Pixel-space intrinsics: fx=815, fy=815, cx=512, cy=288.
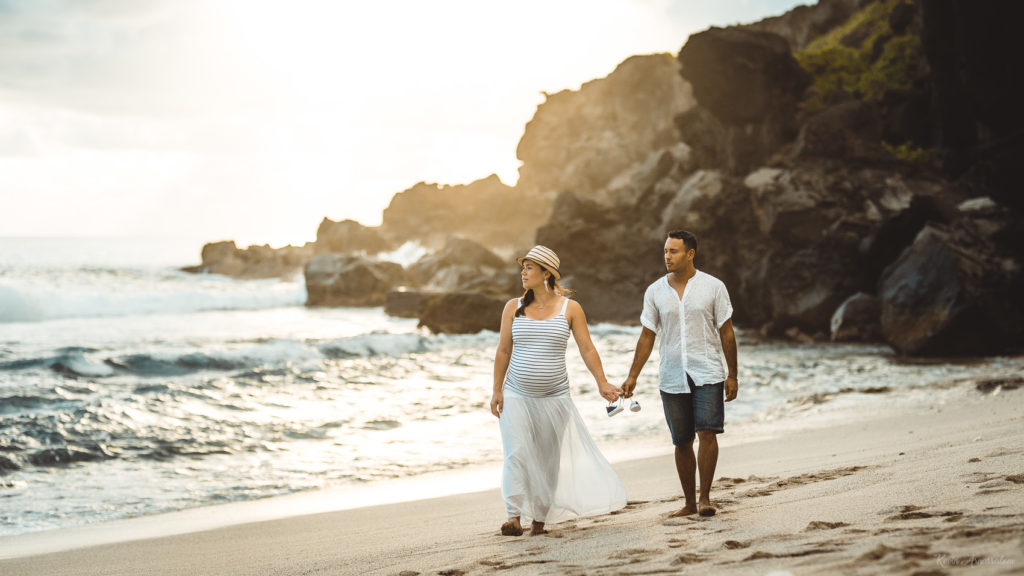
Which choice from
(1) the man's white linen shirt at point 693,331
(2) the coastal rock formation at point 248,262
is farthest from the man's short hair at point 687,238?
(2) the coastal rock formation at point 248,262

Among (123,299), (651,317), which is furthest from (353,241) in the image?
(651,317)

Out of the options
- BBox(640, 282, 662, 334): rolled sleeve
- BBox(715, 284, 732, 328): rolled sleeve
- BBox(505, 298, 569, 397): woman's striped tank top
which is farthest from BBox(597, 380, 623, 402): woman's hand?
BBox(715, 284, 732, 328): rolled sleeve

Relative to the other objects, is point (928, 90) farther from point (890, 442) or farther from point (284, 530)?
point (284, 530)

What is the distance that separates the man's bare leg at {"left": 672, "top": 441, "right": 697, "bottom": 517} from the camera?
5227 millimetres

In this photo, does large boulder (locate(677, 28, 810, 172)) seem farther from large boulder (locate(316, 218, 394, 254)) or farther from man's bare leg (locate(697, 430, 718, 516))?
large boulder (locate(316, 218, 394, 254))

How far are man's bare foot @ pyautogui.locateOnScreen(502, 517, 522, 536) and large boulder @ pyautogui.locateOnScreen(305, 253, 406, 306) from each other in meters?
38.2

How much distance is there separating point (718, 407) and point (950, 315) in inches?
551

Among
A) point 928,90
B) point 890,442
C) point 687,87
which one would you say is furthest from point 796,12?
point 890,442

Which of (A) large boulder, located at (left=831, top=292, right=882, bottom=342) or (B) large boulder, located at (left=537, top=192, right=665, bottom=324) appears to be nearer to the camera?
(A) large boulder, located at (left=831, top=292, right=882, bottom=342)

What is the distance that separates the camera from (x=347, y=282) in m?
43.5

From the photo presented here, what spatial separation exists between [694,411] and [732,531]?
3.20 ft

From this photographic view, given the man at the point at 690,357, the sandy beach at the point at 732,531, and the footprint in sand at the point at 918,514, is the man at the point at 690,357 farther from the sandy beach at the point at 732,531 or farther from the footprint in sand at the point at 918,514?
the footprint in sand at the point at 918,514

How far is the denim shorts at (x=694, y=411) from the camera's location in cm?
514

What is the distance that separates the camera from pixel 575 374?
54.2 ft
